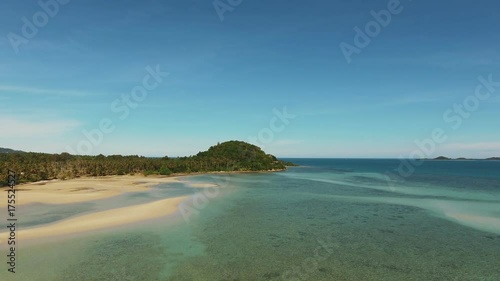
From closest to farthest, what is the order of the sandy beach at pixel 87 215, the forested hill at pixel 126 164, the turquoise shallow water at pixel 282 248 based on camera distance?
the turquoise shallow water at pixel 282 248 < the sandy beach at pixel 87 215 < the forested hill at pixel 126 164

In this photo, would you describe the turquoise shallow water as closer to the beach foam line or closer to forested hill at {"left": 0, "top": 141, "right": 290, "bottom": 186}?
the beach foam line

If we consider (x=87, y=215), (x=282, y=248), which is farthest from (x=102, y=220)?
(x=282, y=248)

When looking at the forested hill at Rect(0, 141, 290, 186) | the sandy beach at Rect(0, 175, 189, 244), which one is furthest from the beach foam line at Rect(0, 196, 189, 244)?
the forested hill at Rect(0, 141, 290, 186)

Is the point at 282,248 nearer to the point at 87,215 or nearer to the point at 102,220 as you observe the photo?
the point at 102,220

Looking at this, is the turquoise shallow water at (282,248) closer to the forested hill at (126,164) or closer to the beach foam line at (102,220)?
the beach foam line at (102,220)

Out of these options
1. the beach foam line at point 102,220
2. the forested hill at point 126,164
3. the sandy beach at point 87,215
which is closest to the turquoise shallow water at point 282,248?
the beach foam line at point 102,220
